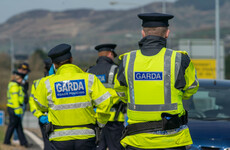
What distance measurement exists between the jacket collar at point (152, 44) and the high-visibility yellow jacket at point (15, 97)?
30.0 ft

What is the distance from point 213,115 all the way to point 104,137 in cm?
168

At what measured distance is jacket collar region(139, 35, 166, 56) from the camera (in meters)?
5.05

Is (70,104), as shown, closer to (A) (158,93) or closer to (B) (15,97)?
(A) (158,93)

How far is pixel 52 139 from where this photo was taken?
583cm

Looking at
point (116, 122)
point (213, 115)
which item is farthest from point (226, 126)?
point (116, 122)

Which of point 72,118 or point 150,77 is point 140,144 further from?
point 72,118

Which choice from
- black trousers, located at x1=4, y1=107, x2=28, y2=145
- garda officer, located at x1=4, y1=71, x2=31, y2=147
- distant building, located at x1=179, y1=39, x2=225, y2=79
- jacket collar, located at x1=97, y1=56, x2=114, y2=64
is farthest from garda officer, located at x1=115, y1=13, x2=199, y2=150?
distant building, located at x1=179, y1=39, x2=225, y2=79

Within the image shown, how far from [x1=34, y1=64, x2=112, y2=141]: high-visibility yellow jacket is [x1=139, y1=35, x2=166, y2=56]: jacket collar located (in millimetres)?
948

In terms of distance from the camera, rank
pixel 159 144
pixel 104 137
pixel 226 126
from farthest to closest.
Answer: pixel 104 137
pixel 226 126
pixel 159 144

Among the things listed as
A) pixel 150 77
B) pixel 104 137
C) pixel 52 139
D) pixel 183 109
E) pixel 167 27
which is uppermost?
pixel 167 27

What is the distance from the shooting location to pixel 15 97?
13836mm

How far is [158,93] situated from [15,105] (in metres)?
9.45

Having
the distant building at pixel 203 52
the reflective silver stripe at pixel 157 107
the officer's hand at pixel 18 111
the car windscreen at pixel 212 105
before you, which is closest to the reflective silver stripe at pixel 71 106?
the reflective silver stripe at pixel 157 107

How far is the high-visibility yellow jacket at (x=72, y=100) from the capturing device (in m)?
5.71
